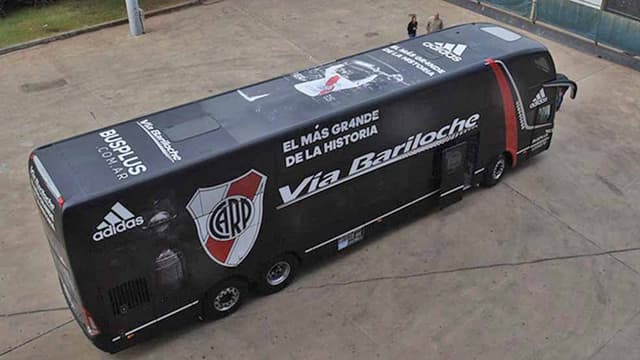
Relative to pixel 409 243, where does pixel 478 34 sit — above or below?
above

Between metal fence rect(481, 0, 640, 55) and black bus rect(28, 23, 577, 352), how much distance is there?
6756mm

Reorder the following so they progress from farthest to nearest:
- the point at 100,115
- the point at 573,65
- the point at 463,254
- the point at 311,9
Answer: the point at 311,9
the point at 573,65
the point at 100,115
the point at 463,254

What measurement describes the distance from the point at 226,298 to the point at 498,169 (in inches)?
261

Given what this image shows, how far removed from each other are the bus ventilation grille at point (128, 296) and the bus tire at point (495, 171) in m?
7.60

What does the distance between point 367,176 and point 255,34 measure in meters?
11.2

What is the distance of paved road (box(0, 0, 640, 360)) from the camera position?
11.0 meters

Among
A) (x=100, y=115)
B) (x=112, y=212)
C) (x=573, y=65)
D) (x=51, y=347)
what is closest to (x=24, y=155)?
(x=100, y=115)

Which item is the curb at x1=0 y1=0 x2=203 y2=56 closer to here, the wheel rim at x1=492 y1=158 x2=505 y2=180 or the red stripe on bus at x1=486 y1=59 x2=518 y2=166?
the wheel rim at x1=492 y1=158 x2=505 y2=180

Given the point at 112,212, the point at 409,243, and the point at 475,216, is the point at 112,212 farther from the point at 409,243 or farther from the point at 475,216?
the point at 475,216

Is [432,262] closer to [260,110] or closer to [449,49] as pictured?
[449,49]

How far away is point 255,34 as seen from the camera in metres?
21.7

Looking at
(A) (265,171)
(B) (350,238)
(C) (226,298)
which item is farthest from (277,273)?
(A) (265,171)

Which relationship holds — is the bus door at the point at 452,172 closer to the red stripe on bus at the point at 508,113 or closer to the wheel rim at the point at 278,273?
the red stripe on bus at the point at 508,113

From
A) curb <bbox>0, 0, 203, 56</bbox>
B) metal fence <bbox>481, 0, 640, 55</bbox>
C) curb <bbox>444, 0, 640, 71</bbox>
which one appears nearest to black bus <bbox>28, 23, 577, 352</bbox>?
curb <bbox>444, 0, 640, 71</bbox>
